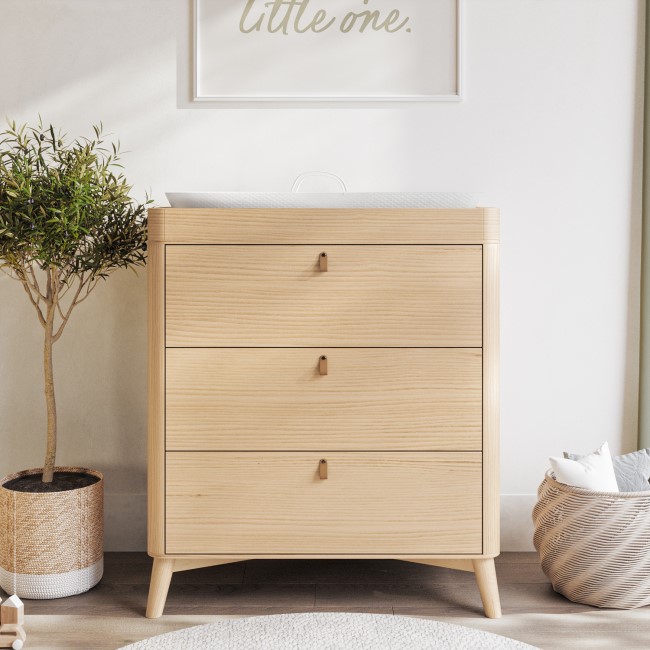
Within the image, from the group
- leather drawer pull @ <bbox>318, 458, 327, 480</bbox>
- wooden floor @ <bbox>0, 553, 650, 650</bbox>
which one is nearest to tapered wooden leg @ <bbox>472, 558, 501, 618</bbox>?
wooden floor @ <bbox>0, 553, 650, 650</bbox>

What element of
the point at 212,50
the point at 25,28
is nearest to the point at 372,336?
the point at 212,50

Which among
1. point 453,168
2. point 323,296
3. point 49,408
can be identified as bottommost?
point 49,408

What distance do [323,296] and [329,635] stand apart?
2.42ft

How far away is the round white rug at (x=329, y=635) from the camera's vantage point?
1521 mm

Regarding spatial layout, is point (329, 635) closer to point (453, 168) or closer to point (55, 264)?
point (55, 264)

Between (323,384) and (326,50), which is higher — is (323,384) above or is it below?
below

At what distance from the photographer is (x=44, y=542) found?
1.76 meters

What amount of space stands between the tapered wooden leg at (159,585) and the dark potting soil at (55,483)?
33 cm

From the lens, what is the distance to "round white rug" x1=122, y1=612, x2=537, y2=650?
4.99 feet

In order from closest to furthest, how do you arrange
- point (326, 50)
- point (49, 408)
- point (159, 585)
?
point (159, 585) < point (49, 408) < point (326, 50)

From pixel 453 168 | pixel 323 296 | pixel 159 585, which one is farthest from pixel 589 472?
pixel 159 585

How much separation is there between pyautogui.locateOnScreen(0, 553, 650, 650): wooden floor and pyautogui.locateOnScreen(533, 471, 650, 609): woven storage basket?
5 cm

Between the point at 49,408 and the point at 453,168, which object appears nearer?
the point at 49,408

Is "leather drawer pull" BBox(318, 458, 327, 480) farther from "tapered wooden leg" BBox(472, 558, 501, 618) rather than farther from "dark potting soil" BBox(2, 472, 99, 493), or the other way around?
"dark potting soil" BBox(2, 472, 99, 493)
